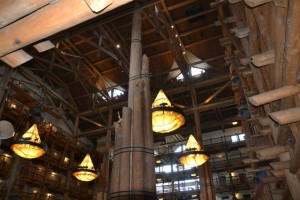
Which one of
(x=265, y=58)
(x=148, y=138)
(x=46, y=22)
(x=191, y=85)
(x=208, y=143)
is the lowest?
(x=148, y=138)

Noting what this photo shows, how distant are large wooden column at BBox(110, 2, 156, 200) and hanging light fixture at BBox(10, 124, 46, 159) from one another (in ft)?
18.9

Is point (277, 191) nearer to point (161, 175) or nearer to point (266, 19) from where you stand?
point (266, 19)

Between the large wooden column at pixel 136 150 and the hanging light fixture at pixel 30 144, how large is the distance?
577 centimetres

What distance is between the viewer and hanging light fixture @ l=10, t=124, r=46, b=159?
29.3 feet

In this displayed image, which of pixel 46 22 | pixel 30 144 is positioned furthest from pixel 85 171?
pixel 46 22

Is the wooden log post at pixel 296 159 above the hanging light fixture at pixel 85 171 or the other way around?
the other way around

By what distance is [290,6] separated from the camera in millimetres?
2045

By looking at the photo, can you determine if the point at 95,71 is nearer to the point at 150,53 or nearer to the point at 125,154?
the point at 150,53

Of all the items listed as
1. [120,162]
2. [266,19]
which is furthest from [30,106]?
[266,19]

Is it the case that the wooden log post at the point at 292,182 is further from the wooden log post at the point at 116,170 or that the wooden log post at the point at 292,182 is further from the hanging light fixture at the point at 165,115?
the hanging light fixture at the point at 165,115

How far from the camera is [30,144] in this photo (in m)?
8.90

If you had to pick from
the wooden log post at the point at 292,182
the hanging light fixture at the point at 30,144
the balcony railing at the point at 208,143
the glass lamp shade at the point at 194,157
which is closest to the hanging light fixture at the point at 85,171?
the hanging light fixture at the point at 30,144

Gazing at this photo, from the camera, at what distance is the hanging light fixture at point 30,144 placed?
352 inches

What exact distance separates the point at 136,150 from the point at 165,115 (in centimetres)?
312
